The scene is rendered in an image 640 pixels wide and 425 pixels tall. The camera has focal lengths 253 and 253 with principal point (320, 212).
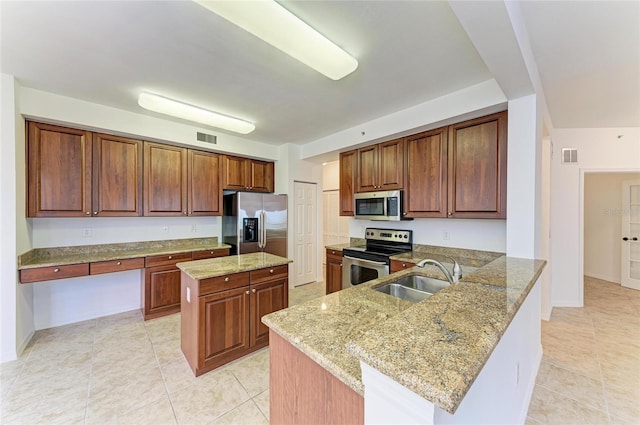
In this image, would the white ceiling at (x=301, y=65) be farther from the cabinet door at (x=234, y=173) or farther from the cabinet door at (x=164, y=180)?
the cabinet door at (x=234, y=173)

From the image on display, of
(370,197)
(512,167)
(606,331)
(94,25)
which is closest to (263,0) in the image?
(94,25)

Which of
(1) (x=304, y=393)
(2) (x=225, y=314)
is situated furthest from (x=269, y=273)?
(1) (x=304, y=393)

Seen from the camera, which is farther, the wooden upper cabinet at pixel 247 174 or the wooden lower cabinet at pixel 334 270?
the wooden upper cabinet at pixel 247 174

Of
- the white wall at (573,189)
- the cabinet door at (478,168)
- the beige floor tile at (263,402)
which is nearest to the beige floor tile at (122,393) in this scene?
the beige floor tile at (263,402)

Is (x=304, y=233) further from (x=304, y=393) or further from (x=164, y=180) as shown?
(x=304, y=393)

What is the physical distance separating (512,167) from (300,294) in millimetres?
3415

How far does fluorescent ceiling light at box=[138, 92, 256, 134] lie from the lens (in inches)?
99.8

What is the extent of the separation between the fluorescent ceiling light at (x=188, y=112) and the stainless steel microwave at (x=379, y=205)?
5.95 ft

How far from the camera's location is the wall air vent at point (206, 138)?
3707 millimetres

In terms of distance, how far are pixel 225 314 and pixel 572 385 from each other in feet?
9.64

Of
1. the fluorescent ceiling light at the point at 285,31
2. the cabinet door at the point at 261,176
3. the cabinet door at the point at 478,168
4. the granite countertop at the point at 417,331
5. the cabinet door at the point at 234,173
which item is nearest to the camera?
the granite countertop at the point at 417,331

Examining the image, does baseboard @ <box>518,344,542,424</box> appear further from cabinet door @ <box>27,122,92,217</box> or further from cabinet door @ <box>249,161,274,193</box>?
cabinet door @ <box>27,122,92,217</box>

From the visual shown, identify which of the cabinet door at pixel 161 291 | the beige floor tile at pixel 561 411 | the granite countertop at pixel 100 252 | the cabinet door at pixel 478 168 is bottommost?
the beige floor tile at pixel 561 411

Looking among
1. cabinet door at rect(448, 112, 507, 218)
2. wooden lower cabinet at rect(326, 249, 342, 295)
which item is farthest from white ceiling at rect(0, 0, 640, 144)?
wooden lower cabinet at rect(326, 249, 342, 295)
